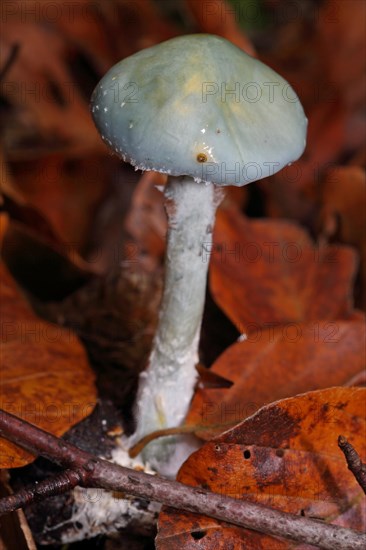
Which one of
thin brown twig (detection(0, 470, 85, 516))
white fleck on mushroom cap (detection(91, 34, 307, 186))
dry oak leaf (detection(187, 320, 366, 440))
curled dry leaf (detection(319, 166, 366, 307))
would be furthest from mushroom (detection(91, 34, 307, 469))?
curled dry leaf (detection(319, 166, 366, 307))

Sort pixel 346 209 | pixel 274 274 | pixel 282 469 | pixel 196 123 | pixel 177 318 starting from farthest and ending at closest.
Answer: pixel 346 209
pixel 274 274
pixel 177 318
pixel 282 469
pixel 196 123

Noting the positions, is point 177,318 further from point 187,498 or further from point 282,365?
point 187,498

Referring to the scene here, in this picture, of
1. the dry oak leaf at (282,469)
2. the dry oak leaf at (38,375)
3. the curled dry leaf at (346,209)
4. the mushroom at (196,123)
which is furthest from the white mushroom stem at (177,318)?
the curled dry leaf at (346,209)

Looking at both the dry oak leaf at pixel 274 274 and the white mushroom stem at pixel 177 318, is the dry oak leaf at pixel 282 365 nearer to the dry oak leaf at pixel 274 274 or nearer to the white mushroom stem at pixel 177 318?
the white mushroom stem at pixel 177 318

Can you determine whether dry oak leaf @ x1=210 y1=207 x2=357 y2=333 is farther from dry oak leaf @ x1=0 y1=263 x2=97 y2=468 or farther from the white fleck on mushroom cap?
the white fleck on mushroom cap

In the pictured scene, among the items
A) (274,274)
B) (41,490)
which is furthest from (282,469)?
(274,274)

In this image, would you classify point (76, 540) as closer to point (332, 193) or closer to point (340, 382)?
point (340, 382)

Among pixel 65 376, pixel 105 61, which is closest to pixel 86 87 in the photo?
pixel 105 61
